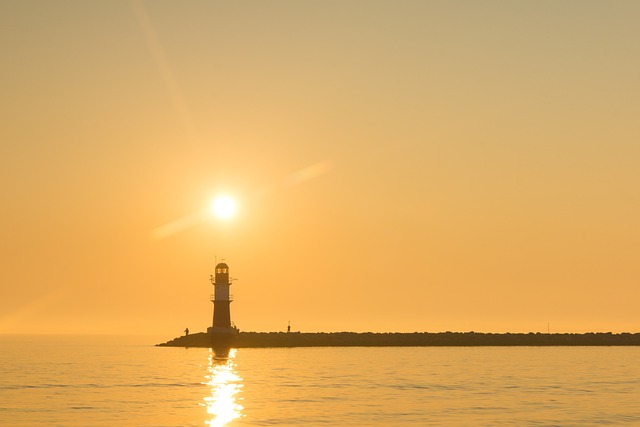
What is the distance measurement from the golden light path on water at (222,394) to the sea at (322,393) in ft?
0.22

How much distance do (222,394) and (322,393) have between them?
606 centimetres

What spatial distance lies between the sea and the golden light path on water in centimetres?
7

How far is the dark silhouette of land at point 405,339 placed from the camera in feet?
434

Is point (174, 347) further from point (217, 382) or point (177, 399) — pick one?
point (177, 399)

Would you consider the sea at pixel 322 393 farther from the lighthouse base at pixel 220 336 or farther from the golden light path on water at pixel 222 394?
the lighthouse base at pixel 220 336

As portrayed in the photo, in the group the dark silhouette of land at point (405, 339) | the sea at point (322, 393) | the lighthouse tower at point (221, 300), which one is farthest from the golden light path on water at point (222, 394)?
the dark silhouette of land at point (405, 339)

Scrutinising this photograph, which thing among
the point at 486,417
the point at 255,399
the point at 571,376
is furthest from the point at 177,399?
the point at 571,376

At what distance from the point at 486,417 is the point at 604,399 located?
13.3 m

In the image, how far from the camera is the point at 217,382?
70750 mm

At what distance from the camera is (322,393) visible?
62.8 metres

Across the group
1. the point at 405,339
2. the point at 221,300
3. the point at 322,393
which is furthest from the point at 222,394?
the point at 405,339

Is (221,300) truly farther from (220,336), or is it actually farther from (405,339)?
(405,339)

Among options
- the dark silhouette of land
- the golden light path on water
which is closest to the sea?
the golden light path on water

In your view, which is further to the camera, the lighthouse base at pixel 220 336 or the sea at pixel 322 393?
the lighthouse base at pixel 220 336
